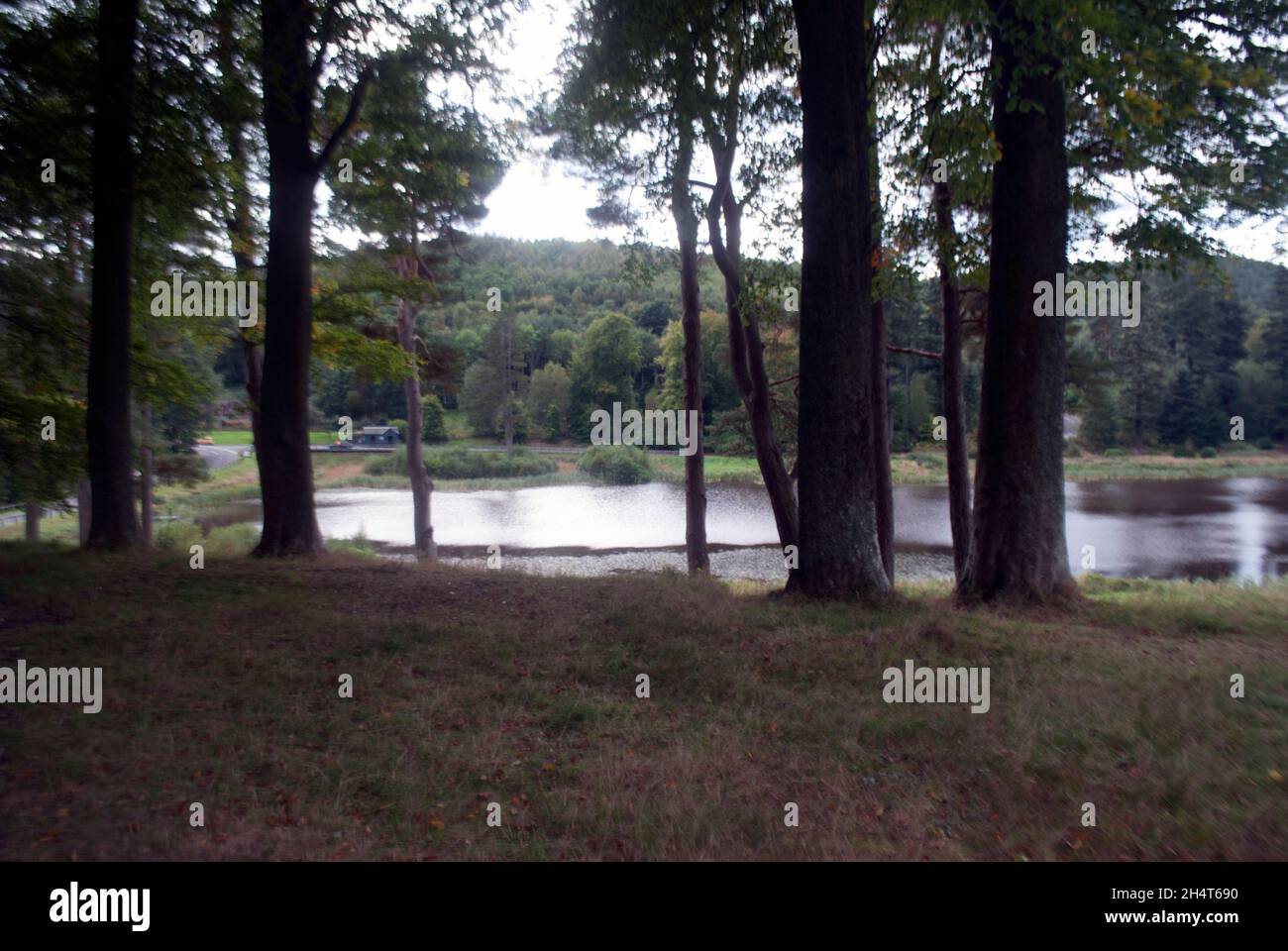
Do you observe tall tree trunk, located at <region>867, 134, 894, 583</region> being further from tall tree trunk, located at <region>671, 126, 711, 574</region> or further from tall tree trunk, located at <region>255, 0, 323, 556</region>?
tall tree trunk, located at <region>255, 0, 323, 556</region>

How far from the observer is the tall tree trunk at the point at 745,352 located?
49.6 feet

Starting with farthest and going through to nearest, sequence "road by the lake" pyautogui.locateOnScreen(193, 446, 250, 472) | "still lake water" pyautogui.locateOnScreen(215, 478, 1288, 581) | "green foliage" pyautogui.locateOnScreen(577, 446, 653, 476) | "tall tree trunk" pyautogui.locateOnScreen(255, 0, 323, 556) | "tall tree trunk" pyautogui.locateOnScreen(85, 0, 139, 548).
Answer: "road by the lake" pyautogui.locateOnScreen(193, 446, 250, 472) < "green foliage" pyautogui.locateOnScreen(577, 446, 653, 476) < "still lake water" pyautogui.locateOnScreen(215, 478, 1288, 581) < "tall tree trunk" pyautogui.locateOnScreen(255, 0, 323, 556) < "tall tree trunk" pyautogui.locateOnScreen(85, 0, 139, 548)

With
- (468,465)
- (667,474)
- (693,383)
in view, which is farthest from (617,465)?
(693,383)

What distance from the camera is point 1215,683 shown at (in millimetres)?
6117

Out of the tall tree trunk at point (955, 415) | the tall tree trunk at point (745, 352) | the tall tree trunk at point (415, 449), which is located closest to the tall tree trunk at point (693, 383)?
the tall tree trunk at point (745, 352)

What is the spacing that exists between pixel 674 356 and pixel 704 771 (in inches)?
976

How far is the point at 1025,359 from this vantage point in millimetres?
10016

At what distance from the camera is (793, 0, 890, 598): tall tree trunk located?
30.3 feet

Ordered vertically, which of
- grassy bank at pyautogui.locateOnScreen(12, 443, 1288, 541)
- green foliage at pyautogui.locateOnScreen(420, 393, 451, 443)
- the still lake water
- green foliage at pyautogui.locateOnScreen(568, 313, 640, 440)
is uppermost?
green foliage at pyautogui.locateOnScreen(568, 313, 640, 440)

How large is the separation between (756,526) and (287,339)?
23.9 metres

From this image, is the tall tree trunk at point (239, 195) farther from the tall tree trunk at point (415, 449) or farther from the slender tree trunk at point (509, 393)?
the slender tree trunk at point (509, 393)

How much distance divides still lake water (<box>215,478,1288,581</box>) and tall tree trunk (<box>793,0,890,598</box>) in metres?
9.41

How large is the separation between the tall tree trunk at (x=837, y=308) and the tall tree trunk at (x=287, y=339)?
766 cm

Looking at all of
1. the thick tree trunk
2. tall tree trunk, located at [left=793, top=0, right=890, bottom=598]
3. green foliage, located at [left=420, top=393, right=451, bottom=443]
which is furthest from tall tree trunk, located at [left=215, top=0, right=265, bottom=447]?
green foliage, located at [left=420, top=393, right=451, bottom=443]
